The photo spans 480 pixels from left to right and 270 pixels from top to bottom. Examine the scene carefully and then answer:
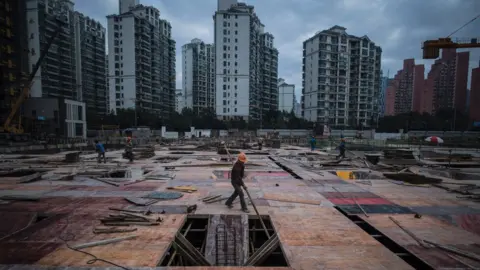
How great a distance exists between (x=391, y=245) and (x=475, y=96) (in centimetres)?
7317

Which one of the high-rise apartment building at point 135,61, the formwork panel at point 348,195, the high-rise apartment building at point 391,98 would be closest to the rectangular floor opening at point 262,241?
the formwork panel at point 348,195

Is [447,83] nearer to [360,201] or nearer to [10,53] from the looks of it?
[360,201]

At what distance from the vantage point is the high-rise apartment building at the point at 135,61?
65812mm

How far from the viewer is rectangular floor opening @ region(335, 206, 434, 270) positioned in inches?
171

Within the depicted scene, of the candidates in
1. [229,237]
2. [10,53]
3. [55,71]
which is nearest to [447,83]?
[229,237]

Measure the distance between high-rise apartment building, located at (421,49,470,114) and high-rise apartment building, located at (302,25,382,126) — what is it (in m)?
15.8

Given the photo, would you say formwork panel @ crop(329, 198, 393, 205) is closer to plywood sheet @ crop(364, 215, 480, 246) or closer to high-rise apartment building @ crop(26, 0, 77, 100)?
plywood sheet @ crop(364, 215, 480, 246)

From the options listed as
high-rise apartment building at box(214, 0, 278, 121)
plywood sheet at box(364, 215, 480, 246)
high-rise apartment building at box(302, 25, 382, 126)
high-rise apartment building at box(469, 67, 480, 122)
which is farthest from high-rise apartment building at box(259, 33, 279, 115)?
plywood sheet at box(364, 215, 480, 246)

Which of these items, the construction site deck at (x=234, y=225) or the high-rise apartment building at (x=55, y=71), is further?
the high-rise apartment building at (x=55, y=71)

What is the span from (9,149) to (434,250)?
32.6 m

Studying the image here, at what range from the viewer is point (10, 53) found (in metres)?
35.1

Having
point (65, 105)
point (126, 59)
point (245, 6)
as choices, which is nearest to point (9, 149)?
point (65, 105)

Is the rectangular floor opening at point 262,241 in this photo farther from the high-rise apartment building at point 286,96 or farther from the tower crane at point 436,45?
the high-rise apartment building at point 286,96

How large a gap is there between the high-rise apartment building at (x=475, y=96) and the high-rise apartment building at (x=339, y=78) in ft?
75.7
